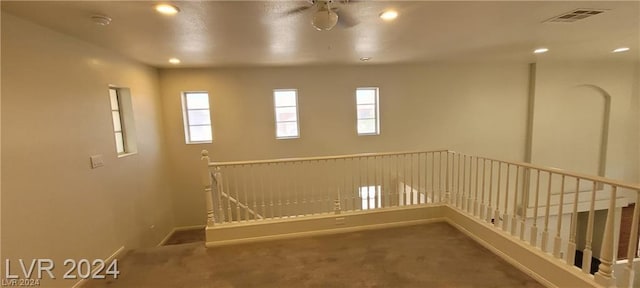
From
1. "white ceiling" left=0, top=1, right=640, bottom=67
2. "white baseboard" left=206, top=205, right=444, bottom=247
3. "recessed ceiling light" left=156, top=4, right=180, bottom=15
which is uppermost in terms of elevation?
"white ceiling" left=0, top=1, right=640, bottom=67

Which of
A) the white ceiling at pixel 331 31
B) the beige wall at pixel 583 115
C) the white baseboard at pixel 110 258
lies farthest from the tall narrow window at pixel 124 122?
the beige wall at pixel 583 115

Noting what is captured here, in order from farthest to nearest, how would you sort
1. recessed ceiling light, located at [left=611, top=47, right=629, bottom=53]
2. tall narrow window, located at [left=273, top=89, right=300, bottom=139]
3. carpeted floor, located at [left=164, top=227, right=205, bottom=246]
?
tall narrow window, located at [left=273, top=89, right=300, bottom=139], carpeted floor, located at [left=164, top=227, right=205, bottom=246], recessed ceiling light, located at [left=611, top=47, right=629, bottom=53]

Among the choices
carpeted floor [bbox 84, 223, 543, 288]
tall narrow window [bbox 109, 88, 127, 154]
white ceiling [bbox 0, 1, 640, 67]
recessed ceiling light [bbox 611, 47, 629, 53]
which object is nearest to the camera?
white ceiling [bbox 0, 1, 640, 67]

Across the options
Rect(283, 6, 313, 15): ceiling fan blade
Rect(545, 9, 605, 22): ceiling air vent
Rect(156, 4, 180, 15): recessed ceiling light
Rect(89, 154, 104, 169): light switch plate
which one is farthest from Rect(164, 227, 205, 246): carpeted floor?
Rect(545, 9, 605, 22): ceiling air vent

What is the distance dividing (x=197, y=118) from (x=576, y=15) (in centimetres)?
546

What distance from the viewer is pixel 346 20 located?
247 cm

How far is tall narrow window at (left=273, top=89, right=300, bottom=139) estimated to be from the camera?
5078mm

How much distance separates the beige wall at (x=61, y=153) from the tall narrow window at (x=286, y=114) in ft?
7.35

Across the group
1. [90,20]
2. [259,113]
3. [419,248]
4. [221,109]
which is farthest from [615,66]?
[90,20]

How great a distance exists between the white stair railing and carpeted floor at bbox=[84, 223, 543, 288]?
36 centimetres

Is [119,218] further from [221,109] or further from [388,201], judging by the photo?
[388,201]

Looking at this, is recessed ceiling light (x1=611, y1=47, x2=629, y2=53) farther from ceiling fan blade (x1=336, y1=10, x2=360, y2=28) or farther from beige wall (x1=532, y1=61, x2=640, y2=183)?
ceiling fan blade (x1=336, y1=10, x2=360, y2=28)

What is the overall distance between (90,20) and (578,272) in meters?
4.44

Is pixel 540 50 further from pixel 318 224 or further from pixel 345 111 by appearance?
pixel 318 224
